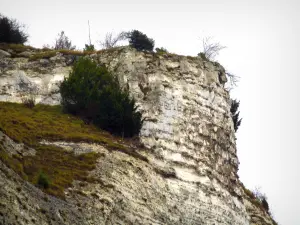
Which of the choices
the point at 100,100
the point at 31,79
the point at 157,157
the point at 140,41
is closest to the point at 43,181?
the point at 157,157

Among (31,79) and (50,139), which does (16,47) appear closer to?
(31,79)

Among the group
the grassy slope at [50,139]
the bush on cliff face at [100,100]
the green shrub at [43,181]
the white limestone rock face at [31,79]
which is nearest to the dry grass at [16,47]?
the white limestone rock face at [31,79]

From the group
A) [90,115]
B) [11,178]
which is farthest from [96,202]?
[90,115]

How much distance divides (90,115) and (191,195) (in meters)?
8.18

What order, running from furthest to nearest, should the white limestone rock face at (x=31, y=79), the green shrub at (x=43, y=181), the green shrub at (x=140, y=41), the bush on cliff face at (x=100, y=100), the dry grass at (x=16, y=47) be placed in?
the green shrub at (x=140, y=41)
the dry grass at (x=16, y=47)
the white limestone rock face at (x=31, y=79)
the bush on cliff face at (x=100, y=100)
the green shrub at (x=43, y=181)

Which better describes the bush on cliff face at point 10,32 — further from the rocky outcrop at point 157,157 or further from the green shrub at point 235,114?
the green shrub at point 235,114

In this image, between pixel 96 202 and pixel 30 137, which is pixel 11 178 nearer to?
pixel 96 202

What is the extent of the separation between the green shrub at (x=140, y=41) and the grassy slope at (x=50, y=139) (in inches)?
427

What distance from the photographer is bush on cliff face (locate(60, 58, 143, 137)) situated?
31484 millimetres

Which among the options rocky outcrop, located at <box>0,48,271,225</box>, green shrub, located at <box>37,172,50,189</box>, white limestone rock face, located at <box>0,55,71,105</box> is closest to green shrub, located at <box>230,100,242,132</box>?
rocky outcrop, located at <box>0,48,271,225</box>

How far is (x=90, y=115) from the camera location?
32438 millimetres

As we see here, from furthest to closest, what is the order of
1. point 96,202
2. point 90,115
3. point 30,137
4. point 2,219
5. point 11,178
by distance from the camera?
point 90,115 → point 30,137 → point 96,202 → point 11,178 → point 2,219

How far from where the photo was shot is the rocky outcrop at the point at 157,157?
69.2 feet

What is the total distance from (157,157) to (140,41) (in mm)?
15020
